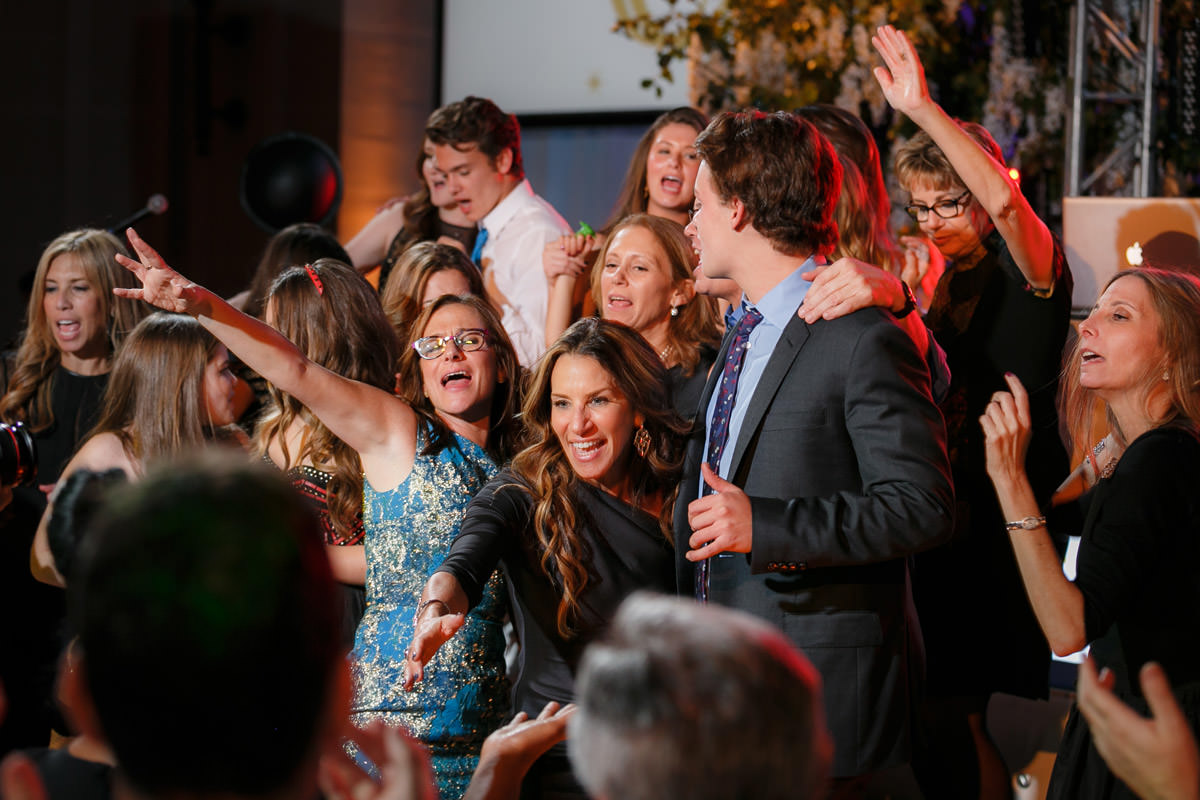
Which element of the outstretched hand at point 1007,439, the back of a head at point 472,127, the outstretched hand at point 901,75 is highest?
the back of a head at point 472,127

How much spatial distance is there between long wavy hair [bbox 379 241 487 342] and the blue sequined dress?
996 millimetres

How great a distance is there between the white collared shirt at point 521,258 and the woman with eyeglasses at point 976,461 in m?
1.66

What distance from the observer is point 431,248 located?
3684mm

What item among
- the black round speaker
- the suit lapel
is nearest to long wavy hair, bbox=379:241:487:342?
the suit lapel

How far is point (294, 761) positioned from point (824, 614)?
127 centimetres

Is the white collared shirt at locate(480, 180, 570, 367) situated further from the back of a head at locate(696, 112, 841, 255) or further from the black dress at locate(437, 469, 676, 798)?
the back of a head at locate(696, 112, 841, 255)

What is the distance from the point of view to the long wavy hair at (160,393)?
300 cm

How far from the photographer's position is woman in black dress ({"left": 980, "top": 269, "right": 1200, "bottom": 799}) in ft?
6.89

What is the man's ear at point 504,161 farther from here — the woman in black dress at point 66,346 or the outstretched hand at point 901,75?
the outstretched hand at point 901,75

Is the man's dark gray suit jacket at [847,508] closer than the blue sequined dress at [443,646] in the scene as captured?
Yes

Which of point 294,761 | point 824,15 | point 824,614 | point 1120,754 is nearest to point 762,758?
point 294,761

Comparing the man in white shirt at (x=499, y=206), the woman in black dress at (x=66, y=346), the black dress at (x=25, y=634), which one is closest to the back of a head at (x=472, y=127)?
the man in white shirt at (x=499, y=206)

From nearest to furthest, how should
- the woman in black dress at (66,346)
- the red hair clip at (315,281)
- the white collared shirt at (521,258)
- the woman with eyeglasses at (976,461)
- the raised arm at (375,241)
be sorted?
the woman with eyeglasses at (976,461)
the red hair clip at (315,281)
the woman in black dress at (66,346)
the white collared shirt at (521,258)
the raised arm at (375,241)

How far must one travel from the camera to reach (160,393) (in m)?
3.02
